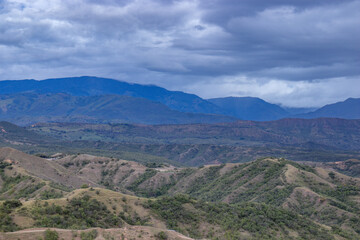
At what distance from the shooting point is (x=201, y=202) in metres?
93.1

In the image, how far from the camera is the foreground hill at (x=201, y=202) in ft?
233

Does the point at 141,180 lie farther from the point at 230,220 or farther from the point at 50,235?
the point at 50,235

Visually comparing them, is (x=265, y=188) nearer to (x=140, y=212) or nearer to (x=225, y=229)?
(x=225, y=229)

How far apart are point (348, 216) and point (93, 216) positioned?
6488cm

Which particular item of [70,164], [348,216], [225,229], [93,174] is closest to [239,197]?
[348,216]

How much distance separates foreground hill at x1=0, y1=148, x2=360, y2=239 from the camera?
71.1 metres

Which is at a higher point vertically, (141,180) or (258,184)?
(258,184)

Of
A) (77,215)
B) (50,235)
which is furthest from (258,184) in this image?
(50,235)

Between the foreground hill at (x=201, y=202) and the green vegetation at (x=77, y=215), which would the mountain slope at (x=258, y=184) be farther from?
the green vegetation at (x=77, y=215)

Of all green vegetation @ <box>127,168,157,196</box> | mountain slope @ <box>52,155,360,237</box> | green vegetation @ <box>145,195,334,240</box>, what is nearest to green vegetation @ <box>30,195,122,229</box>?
green vegetation @ <box>145,195,334,240</box>

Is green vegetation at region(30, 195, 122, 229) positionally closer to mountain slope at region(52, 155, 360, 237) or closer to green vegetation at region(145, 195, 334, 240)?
green vegetation at region(145, 195, 334, 240)

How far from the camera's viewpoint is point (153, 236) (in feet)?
202

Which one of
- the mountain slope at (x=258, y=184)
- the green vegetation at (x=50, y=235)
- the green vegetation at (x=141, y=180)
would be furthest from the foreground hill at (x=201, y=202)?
the green vegetation at (x=50, y=235)

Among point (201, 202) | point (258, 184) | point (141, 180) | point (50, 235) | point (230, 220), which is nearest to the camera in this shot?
point (50, 235)
